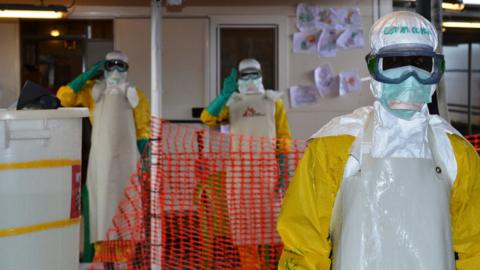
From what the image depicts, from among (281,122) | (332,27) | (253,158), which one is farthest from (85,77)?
(332,27)

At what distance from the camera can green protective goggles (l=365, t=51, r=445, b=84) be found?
3.24 m

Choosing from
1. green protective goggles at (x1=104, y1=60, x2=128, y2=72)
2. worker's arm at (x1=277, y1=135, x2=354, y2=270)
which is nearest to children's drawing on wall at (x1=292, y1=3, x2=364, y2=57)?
green protective goggles at (x1=104, y1=60, x2=128, y2=72)

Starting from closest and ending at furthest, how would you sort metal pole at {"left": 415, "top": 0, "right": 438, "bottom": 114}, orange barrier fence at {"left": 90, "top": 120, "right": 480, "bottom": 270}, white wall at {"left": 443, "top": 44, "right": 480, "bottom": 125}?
1. metal pole at {"left": 415, "top": 0, "right": 438, "bottom": 114}
2. orange barrier fence at {"left": 90, "top": 120, "right": 480, "bottom": 270}
3. white wall at {"left": 443, "top": 44, "right": 480, "bottom": 125}

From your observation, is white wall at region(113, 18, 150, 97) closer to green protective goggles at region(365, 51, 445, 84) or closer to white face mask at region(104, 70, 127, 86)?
white face mask at region(104, 70, 127, 86)

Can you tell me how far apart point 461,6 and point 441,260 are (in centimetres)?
555

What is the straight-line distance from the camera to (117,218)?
7.74 metres

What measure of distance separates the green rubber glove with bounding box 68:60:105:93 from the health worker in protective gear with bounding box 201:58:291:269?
3.61 ft

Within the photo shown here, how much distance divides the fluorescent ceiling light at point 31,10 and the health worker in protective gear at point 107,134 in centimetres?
65

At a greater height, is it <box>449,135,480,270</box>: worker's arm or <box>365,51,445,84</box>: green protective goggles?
<box>365,51,445,84</box>: green protective goggles

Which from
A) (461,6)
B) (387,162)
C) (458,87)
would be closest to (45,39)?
(461,6)

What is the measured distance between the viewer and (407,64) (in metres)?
3.28

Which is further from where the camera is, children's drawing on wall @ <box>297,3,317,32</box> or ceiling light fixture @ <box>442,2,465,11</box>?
children's drawing on wall @ <box>297,3,317,32</box>

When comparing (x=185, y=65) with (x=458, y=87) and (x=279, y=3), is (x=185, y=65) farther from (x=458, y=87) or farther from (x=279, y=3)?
(x=458, y=87)

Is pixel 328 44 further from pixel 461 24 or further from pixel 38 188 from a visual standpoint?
pixel 38 188
